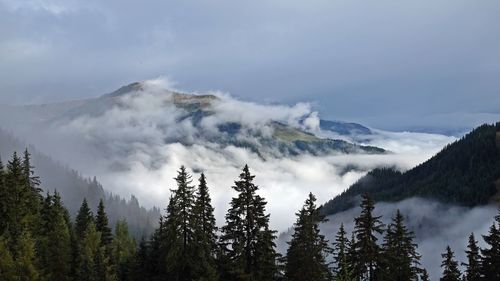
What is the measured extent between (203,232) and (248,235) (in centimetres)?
547

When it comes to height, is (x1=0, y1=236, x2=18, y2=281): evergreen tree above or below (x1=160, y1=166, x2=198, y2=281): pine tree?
below

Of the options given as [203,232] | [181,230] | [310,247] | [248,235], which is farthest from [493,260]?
[181,230]

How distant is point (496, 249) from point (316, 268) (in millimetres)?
22984

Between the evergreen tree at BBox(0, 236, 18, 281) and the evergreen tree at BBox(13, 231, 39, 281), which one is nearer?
the evergreen tree at BBox(0, 236, 18, 281)

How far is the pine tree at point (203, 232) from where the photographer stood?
51.9m

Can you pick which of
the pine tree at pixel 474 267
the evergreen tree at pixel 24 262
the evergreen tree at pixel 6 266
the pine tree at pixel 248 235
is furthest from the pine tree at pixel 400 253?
the evergreen tree at pixel 6 266

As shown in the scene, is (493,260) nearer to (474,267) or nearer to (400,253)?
(474,267)

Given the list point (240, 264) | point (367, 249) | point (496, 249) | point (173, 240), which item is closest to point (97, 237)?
point (173, 240)

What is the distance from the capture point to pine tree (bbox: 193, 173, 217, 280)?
51.9 metres

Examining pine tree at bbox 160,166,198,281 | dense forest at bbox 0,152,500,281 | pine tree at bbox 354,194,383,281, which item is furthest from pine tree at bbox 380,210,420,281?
pine tree at bbox 160,166,198,281

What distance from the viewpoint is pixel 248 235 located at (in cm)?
4931

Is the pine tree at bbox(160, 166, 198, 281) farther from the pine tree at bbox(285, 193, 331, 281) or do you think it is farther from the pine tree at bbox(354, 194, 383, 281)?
the pine tree at bbox(354, 194, 383, 281)

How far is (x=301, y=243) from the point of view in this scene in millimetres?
52812

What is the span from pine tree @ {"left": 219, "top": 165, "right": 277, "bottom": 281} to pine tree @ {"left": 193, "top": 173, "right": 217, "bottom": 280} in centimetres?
287
